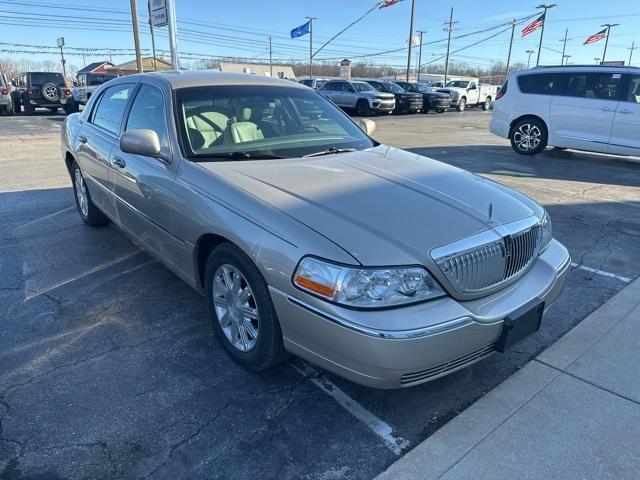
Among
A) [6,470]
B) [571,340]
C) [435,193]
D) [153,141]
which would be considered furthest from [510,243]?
[6,470]

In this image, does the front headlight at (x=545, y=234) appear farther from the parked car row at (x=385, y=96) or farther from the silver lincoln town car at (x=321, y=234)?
the parked car row at (x=385, y=96)

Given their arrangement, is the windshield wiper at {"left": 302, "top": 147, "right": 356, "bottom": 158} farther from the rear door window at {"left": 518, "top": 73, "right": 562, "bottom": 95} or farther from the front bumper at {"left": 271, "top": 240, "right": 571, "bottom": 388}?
the rear door window at {"left": 518, "top": 73, "right": 562, "bottom": 95}

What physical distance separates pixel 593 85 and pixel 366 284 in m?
9.53

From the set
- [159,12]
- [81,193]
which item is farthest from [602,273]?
[159,12]

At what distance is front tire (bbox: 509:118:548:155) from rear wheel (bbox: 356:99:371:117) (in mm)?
12629

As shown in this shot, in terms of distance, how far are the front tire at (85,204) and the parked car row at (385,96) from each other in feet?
49.8

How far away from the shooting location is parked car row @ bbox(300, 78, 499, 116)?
74.6ft

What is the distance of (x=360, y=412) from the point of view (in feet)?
8.21

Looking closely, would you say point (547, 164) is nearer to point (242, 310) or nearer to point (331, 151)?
point (331, 151)

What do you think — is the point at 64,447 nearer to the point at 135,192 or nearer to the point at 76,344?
the point at 76,344

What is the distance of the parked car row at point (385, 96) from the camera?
22.8 m

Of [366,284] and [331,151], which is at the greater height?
[331,151]

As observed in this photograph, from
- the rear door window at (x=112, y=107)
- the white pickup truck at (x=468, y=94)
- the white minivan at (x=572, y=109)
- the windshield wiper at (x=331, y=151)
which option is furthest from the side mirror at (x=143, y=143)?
the white pickup truck at (x=468, y=94)

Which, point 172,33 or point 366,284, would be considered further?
point 172,33
